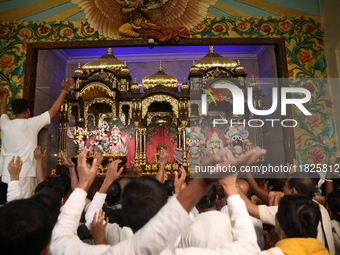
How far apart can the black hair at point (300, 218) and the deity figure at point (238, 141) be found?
428 cm

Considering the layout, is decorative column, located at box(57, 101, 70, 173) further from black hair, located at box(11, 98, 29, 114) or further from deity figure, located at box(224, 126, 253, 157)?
deity figure, located at box(224, 126, 253, 157)

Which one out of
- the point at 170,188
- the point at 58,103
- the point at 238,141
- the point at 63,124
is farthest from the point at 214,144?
the point at 170,188

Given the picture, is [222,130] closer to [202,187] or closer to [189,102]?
[189,102]

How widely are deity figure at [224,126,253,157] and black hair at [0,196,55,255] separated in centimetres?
506

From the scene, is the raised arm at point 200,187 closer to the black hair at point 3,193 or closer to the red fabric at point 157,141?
the black hair at point 3,193

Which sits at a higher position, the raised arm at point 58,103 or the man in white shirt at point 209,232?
the raised arm at point 58,103

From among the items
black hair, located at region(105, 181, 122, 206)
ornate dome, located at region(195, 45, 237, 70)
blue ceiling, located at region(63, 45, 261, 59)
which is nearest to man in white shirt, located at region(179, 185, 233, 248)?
black hair, located at region(105, 181, 122, 206)

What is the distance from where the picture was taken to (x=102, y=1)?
482 cm

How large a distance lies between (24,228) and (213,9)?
4682mm

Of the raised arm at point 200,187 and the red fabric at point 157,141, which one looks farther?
the red fabric at point 157,141

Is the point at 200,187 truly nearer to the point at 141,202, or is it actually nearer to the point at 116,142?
the point at 141,202

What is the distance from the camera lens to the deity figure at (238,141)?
19.0 feet

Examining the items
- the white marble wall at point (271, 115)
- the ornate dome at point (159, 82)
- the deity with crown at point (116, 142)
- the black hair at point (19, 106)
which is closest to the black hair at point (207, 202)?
the black hair at point (19, 106)

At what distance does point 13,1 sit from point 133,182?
5.00 m
